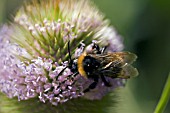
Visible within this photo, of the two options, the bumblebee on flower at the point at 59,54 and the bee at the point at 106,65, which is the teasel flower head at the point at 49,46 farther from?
the bee at the point at 106,65

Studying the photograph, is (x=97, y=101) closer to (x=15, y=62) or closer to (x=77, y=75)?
(x=77, y=75)

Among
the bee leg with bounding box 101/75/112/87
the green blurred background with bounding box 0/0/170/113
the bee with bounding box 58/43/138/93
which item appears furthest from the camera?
the green blurred background with bounding box 0/0/170/113

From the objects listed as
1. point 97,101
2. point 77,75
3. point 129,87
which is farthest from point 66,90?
point 129,87

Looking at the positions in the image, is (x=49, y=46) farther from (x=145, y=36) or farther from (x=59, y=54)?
(x=145, y=36)

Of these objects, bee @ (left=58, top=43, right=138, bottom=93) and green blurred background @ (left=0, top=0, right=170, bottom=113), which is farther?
green blurred background @ (left=0, top=0, right=170, bottom=113)

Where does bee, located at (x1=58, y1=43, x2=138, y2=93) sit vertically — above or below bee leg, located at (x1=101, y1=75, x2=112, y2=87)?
above

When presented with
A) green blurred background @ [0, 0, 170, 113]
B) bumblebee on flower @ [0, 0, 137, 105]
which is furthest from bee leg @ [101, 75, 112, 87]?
green blurred background @ [0, 0, 170, 113]

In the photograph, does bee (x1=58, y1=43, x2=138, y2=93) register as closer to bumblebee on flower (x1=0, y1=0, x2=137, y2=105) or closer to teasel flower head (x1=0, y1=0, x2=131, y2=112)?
bumblebee on flower (x1=0, y1=0, x2=137, y2=105)

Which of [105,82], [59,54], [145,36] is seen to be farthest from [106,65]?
[145,36]
